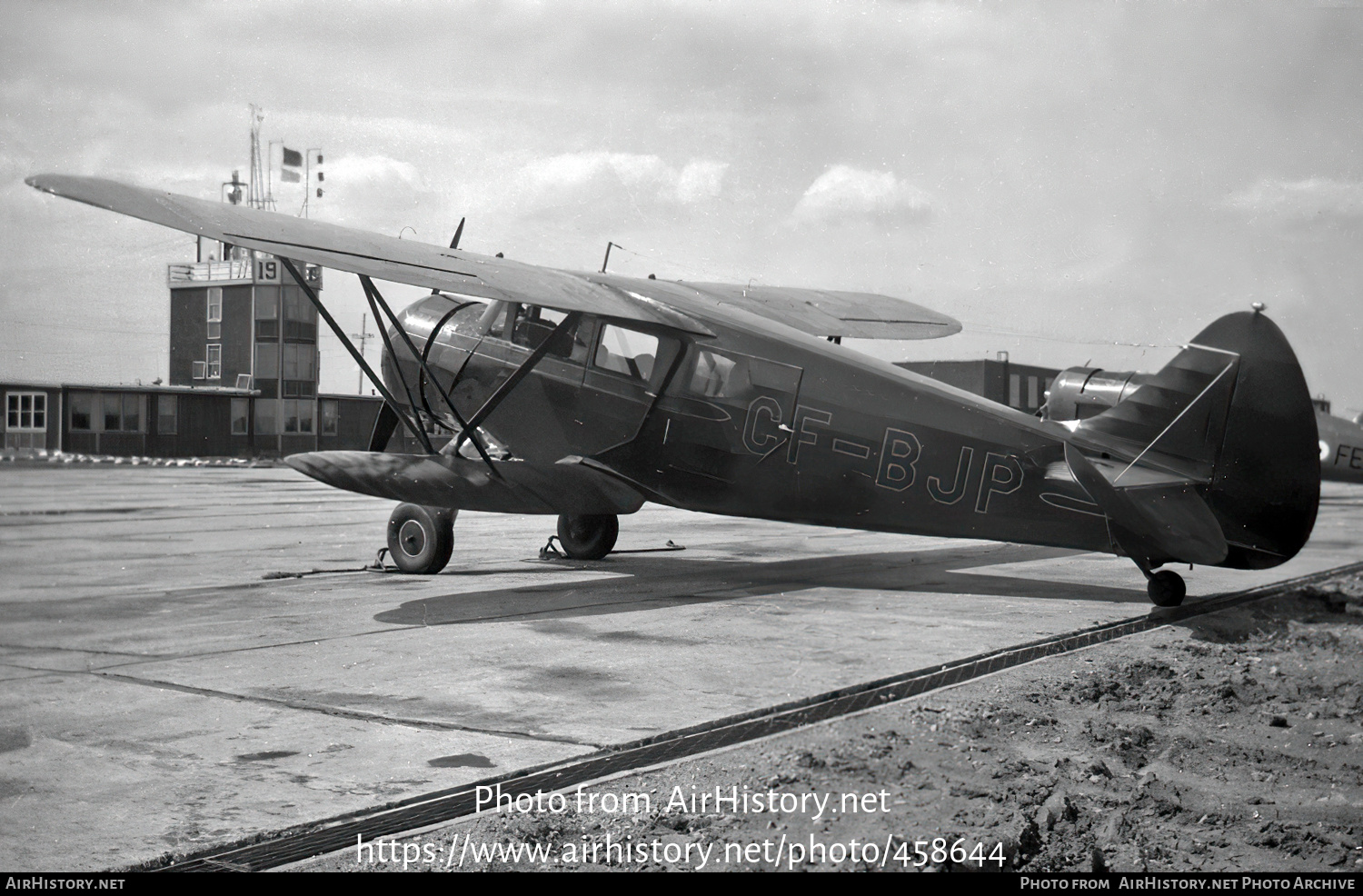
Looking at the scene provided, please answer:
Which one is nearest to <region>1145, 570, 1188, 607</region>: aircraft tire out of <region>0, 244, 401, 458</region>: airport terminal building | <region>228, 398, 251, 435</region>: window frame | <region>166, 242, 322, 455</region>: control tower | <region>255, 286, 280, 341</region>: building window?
<region>0, 244, 401, 458</region>: airport terminal building

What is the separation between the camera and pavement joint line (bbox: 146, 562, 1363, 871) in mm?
3498

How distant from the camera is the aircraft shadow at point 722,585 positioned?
28.0 ft

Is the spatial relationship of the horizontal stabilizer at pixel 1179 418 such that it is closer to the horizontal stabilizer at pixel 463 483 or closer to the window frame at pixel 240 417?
the horizontal stabilizer at pixel 463 483

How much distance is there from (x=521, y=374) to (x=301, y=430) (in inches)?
1734

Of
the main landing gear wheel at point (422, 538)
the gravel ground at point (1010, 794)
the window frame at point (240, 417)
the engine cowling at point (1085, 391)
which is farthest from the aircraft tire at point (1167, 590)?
the window frame at point (240, 417)

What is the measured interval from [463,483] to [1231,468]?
6233mm

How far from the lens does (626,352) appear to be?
10.7m

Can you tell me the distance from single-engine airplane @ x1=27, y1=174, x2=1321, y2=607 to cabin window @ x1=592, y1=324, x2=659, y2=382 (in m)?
0.02

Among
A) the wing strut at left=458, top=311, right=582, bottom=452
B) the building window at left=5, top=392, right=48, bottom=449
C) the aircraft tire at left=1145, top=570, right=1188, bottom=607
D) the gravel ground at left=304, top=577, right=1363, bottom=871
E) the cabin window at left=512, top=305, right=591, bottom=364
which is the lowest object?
the gravel ground at left=304, top=577, right=1363, bottom=871

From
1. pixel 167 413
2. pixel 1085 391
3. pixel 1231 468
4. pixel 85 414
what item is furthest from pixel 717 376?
pixel 167 413

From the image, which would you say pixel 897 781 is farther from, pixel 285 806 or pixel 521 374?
pixel 521 374

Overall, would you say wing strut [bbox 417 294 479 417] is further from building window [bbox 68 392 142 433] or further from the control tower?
the control tower

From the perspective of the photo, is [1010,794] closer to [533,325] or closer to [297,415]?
[533,325]

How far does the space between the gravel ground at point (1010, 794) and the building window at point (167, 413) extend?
45.1 meters
